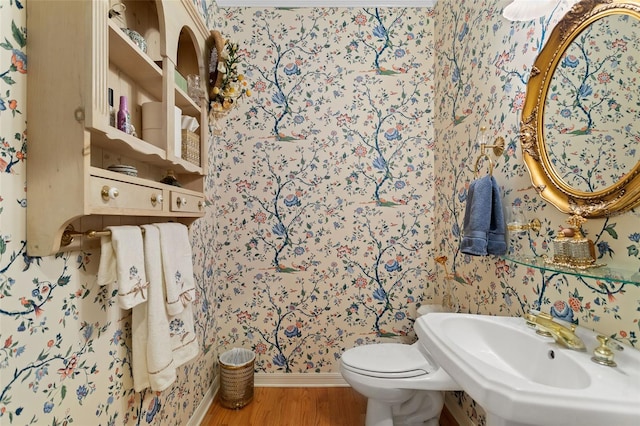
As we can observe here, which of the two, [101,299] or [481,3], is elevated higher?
[481,3]

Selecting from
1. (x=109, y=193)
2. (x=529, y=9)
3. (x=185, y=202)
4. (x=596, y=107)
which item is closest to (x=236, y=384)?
(x=185, y=202)

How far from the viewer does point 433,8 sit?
200 centimetres

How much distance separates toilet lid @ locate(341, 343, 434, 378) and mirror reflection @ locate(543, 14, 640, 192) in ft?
3.38

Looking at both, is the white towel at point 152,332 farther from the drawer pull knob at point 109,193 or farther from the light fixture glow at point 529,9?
the light fixture glow at point 529,9

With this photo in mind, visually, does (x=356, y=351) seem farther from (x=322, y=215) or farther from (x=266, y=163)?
(x=266, y=163)

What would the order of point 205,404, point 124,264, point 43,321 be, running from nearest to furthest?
1. point 43,321
2. point 124,264
3. point 205,404

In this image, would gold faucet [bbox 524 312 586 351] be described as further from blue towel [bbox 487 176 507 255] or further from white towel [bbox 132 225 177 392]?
white towel [bbox 132 225 177 392]

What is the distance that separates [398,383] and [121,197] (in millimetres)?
1364

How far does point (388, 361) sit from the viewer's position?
1.45 metres

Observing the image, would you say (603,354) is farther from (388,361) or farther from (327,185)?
(327,185)

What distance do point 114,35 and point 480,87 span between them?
5.18ft

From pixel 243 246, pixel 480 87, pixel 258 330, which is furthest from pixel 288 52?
pixel 258 330

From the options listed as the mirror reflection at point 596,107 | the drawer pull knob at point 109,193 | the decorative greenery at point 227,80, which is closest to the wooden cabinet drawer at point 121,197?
the drawer pull knob at point 109,193

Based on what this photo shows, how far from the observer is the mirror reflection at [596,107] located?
0.82 metres
